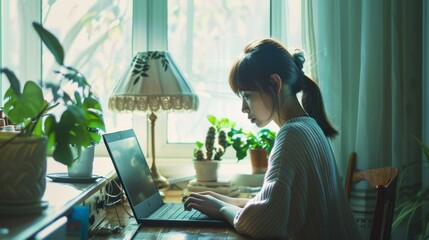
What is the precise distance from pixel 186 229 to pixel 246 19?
1322 mm

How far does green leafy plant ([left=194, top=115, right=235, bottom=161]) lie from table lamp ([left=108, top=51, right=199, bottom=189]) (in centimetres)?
13

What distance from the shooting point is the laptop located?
1702mm

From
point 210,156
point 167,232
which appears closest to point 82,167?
point 167,232

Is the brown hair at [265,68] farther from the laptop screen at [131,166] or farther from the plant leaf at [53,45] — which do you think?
the plant leaf at [53,45]

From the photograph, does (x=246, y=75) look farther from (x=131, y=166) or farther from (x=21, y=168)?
(x=21, y=168)

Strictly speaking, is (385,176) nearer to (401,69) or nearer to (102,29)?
(401,69)

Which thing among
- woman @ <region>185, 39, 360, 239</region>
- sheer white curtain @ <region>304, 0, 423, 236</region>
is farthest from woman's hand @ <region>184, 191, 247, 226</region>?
sheer white curtain @ <region>304, 0, 423, 236</region>

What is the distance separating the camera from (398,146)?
241cm

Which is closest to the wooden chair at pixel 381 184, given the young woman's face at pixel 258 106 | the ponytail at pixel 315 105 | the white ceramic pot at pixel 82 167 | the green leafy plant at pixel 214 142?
the ponytail at pixel 315 105

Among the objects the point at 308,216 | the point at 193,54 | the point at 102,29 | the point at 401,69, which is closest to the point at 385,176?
the point at 401,69

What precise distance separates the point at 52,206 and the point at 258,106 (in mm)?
668

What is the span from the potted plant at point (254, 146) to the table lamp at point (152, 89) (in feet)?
0.72

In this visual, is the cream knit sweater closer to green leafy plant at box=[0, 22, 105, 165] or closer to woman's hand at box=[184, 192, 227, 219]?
woman's hand at box=[184, 192, 227, 219]

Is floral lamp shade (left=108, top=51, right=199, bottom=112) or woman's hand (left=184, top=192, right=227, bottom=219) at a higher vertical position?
floral lamp shade (left=108, top=51, right=199, bottom=112)
